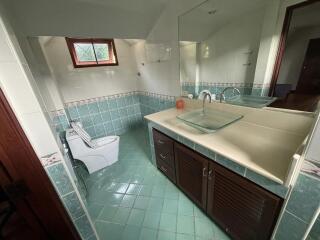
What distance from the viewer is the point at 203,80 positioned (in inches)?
65.0

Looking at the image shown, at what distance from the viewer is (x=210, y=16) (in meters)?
1.43

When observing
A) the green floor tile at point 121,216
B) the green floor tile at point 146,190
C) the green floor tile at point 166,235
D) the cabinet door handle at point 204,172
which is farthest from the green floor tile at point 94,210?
the cabinet door handle at point 204,172

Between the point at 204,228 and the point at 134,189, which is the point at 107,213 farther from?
the point at 204,228

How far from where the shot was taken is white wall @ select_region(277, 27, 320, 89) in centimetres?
88

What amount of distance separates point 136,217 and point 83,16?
2.20 metres

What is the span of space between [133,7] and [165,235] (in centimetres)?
238

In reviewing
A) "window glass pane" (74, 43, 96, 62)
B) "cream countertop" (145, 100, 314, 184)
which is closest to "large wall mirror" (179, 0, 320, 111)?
"cream countertop" (145, 100, 314, 184)

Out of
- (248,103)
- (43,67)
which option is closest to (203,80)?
(248,103)

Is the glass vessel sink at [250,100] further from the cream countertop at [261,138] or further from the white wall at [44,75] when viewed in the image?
the white wall at [44,75]

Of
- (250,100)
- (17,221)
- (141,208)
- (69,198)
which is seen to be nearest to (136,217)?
(141,208)

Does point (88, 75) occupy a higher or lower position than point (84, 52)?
lower

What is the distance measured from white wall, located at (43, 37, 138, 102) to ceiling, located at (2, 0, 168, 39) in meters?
0.70

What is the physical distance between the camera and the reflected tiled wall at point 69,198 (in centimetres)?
78

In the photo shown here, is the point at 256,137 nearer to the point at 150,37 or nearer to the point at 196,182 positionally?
the point at 196,182
